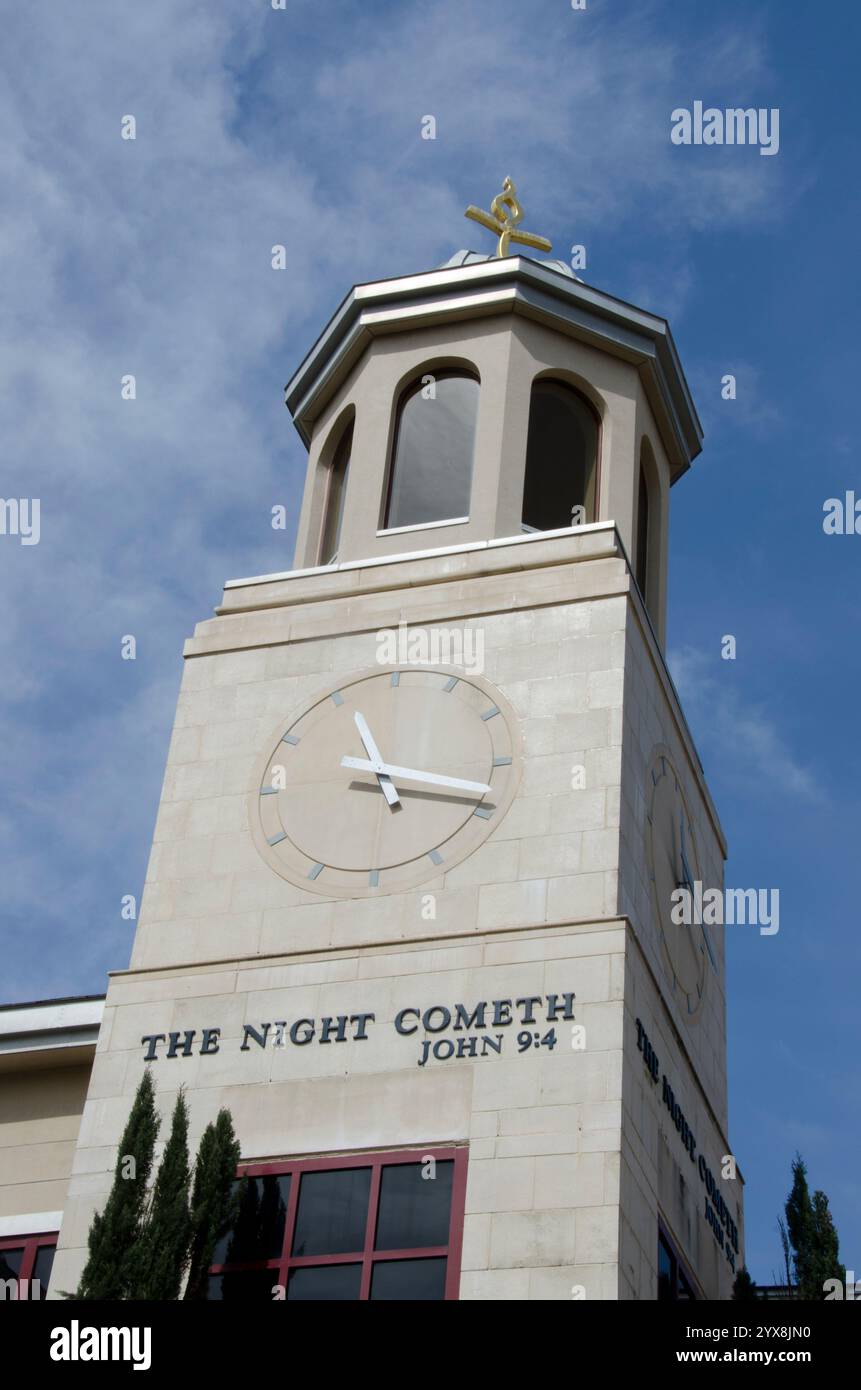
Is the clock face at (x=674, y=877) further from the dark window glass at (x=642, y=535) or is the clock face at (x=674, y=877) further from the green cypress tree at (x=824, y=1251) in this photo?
the green cypress tree at (x=824, y=1251)

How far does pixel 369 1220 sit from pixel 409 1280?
763mm

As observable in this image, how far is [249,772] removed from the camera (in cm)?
2731

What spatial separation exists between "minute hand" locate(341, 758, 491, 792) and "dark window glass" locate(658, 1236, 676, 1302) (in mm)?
5292

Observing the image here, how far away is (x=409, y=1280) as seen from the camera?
22.3 metres

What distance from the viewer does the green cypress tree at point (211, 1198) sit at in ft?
69.8

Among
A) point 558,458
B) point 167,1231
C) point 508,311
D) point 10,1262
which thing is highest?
point 508,311

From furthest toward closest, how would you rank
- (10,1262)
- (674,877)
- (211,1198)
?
(674,877)
(10,1262)
(211,1198)

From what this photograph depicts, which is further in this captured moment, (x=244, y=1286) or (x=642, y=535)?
(x=642, y=535)

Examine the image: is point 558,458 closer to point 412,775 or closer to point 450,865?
point 412,775

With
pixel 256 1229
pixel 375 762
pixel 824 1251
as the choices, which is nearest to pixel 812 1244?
pixel 824 1251

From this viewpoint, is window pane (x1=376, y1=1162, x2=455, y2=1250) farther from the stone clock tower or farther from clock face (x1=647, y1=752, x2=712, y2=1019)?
clock face (x1=647, y1=752, x2=712, y2=1019)
